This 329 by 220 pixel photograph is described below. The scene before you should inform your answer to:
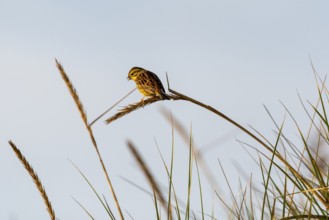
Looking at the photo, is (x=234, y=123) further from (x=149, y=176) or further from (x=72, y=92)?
(x=72, y=92)

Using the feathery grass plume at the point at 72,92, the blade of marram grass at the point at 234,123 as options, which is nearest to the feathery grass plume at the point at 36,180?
the feathery grass plume at the point at 72,92

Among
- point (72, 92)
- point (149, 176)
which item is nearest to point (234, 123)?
point (149, 176)

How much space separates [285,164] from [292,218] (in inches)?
12.7

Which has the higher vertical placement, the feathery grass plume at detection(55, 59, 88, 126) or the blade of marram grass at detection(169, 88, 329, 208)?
the feathery grass plume at detection(55, 59, 88, 126)

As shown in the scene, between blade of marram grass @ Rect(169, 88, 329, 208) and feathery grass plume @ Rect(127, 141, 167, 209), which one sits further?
feathery grass plume @ Rect(127, 141, 167, 209)

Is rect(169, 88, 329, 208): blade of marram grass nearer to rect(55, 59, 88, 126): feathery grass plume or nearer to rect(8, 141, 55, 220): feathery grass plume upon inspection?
rect(55, 59, 88, 126): feathery grass plume

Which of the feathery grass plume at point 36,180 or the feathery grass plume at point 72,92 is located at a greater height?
the feathery grass plume at point 72,92

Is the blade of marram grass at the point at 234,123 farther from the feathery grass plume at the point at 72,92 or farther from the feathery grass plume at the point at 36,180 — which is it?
the feathery grass plume at the point at 36,180

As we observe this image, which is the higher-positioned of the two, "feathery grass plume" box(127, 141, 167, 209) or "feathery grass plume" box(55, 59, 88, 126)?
"feathery grass plume" box(55, 59, 88, 126)

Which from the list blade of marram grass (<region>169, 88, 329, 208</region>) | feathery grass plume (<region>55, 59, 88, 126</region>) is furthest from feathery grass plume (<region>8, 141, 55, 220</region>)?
blade of marram grass (<region>169, 88, 329, 208</region>)

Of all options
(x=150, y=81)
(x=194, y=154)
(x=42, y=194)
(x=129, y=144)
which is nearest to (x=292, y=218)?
(x=194, y=154)

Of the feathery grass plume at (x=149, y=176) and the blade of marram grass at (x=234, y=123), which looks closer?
the blade of marram grass at (x=234, y=123)

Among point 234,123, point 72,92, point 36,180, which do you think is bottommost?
point 234,123

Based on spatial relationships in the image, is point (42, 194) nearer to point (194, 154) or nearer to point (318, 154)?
point (194, 154)
